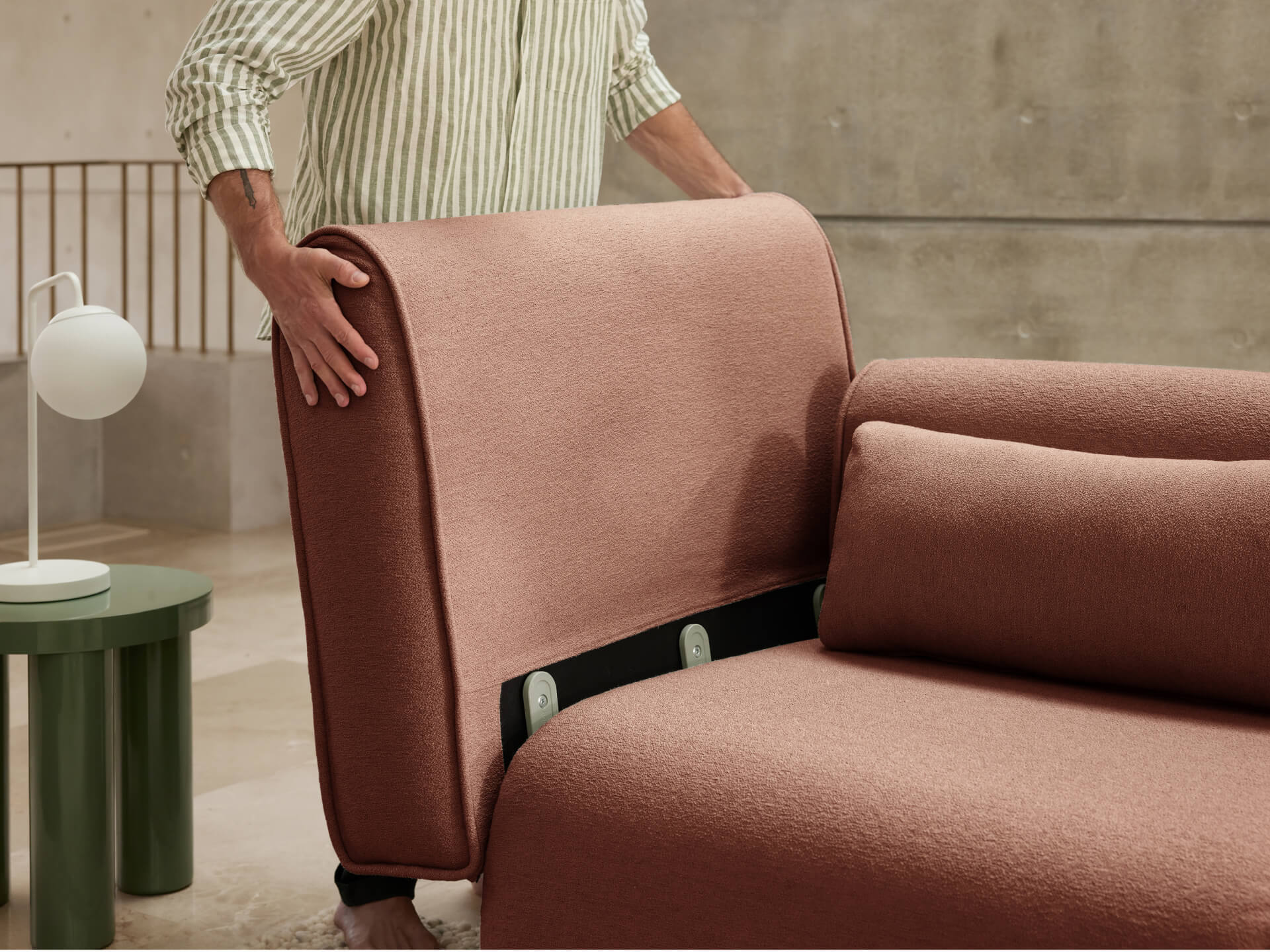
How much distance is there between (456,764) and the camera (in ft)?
4.46

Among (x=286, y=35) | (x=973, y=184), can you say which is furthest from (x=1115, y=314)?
(x=286, y=35)

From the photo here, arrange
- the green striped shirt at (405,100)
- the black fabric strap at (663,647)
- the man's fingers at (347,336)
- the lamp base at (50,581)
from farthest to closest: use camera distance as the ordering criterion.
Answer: the lamp base at (50,581) → the green striped shirt at (405,100) → the black fabric strap at (663,647) → the man's fingers at (347,336)

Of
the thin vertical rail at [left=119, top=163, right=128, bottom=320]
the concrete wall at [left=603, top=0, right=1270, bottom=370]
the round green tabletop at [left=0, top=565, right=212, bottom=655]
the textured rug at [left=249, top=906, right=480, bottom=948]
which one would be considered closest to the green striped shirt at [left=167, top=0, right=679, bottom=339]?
the round green tabletop at [left=0, top=565, right=212, bottom=655]

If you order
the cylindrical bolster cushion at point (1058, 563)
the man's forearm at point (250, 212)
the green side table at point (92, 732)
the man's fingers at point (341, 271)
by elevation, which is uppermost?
the man's forearm at point (250, 212)

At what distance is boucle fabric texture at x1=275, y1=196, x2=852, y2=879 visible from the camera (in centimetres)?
135

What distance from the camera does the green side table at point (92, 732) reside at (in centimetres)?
182

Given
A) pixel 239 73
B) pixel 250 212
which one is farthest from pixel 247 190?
pixel 239 73

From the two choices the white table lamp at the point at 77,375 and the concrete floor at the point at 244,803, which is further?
the concrete floor at the point at 244,803

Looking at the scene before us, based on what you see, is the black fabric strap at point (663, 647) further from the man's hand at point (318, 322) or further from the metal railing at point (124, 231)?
the metal railing at point (124, 231)

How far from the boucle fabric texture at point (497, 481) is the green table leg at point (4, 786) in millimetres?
787

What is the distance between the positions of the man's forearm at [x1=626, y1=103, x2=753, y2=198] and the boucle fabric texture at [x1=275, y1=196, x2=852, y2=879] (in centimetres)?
40

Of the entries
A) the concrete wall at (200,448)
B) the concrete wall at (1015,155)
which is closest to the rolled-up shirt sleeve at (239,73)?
the concrete wall at (1015,155)

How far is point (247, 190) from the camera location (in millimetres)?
1515

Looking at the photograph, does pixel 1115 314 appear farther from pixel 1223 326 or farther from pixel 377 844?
pixel 377 844
